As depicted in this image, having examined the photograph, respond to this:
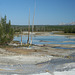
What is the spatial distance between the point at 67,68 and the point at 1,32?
1110 centimetres

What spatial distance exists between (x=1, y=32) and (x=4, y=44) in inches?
72.0

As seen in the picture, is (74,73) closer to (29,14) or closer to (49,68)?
(49,68)

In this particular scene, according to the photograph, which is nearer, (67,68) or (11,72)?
(11,72)

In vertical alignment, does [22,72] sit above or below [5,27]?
below

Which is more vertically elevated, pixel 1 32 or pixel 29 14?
pixel 29 14

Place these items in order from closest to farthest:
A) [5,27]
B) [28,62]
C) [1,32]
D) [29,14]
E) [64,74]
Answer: [64,74], [28,62], [1,32], [5,27], [29,14]

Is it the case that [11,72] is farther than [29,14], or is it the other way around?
[29,14]

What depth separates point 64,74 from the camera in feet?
25.8

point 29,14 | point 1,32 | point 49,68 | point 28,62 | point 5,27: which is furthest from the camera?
point 29,14

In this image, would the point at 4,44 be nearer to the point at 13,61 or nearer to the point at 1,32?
the point at 1,32

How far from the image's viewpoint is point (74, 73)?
796cm

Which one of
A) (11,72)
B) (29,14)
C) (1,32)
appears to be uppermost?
(29,14)

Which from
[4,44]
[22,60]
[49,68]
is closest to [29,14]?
[4,44]

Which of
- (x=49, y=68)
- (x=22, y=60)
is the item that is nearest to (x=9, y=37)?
(x=22, y=60)
